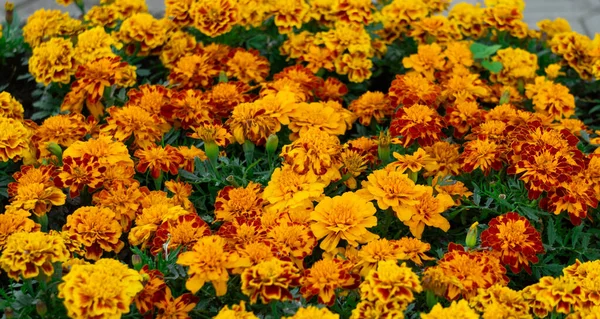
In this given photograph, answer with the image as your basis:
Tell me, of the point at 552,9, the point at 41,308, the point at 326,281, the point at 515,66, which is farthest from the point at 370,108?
the point at 552,9

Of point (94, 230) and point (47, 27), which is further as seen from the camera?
point (47, 27)

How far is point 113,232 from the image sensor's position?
2.13m

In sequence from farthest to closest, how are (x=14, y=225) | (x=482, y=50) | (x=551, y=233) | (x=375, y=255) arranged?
(x=482, y=50) < (x=551, y=233) < (x=14, y=225) < (x=375, y=255)

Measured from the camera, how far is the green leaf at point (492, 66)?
3.04m

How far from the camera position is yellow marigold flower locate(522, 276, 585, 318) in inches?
71.7

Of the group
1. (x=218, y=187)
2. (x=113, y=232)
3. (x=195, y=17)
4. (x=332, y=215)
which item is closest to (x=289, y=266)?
(x=332, y=215)

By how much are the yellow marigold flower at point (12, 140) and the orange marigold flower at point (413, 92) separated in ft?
3.82

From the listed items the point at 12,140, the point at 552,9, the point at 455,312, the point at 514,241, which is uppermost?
the point at 12,140

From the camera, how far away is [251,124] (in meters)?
2.47

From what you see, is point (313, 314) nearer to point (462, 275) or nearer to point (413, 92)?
point (462, 275)

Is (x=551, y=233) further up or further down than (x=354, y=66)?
further down

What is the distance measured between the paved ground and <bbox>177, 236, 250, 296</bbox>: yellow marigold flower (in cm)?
328

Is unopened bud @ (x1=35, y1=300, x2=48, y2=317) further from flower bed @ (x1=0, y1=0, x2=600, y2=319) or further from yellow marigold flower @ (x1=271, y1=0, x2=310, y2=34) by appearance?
yellow marigold flower @ (x1=271, y1=0, x2=310, y2=34)

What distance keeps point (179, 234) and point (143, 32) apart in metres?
1.23
